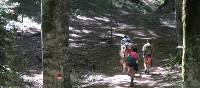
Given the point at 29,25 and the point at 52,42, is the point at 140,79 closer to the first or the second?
the point at 52,42

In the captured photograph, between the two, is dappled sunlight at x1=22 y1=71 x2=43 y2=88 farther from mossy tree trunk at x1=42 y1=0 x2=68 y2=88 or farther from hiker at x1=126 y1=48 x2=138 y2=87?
mossy tree trunk at x1=42 y1=0 x2=68 y2=88

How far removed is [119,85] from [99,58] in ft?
33.4

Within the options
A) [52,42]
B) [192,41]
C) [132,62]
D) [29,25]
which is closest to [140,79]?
[132,62]

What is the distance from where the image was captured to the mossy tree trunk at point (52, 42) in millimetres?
8383

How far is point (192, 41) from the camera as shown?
7.11 meters

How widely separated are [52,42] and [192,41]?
2.78 metres

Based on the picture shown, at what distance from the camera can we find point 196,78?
725cm

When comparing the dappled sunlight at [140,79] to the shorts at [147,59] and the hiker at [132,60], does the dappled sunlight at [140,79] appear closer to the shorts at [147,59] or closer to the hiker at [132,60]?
the shorts at [147,59]

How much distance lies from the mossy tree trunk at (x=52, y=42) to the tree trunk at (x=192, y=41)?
2.45m

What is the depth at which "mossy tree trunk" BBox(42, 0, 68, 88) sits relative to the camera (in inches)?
330

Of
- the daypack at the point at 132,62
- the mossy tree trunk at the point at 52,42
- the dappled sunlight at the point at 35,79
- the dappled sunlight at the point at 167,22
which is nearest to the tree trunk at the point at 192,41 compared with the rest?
the mossy tree trunk at the point at 52,42

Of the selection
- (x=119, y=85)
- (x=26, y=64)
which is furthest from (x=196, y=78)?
(x=26, y=64)

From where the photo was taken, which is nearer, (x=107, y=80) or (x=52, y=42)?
(x=52, y=42)

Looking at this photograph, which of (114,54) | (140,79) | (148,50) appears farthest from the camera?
(114,54)
